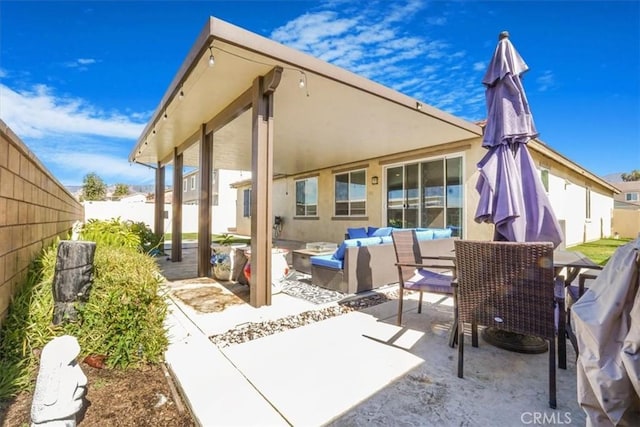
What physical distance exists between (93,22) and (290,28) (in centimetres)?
416

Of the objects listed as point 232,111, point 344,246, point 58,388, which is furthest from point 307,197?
point 58,388

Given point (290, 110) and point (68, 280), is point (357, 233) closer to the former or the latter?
point (290, 110)

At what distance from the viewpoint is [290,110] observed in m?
5.41

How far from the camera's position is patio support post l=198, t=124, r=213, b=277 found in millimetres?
5957

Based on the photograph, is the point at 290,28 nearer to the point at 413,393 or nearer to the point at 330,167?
the point at 330,167

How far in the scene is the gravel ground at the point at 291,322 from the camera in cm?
298

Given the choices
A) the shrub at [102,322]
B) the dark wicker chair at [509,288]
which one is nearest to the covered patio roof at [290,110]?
the shrub at [102,322]

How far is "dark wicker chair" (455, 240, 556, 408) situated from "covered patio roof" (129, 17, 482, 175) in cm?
271

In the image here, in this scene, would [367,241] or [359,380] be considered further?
[367,241]

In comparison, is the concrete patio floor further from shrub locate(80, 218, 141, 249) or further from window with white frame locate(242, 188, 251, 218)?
window with white frame locate(242, 188, 251, 218)

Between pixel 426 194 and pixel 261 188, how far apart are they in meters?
5.66

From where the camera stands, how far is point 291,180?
43.7 ft

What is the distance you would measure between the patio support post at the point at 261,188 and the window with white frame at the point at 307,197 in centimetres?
800

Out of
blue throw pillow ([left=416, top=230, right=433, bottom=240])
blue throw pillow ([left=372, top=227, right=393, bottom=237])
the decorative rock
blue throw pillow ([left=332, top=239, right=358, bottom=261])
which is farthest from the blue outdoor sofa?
the decorative rock
